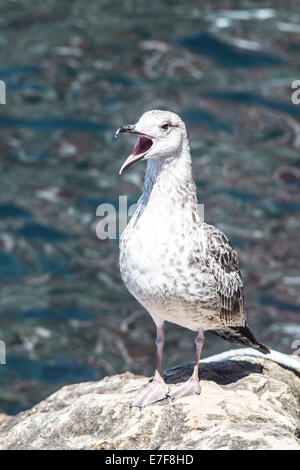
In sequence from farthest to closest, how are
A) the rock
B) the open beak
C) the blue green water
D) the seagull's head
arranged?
the blue green water → the seagull's head → the open beak → the rock

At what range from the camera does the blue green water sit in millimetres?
11656

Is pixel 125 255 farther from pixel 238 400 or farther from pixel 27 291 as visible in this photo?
pixel 27 291

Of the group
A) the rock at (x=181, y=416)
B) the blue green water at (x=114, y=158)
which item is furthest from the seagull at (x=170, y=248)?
the blue green water at (x=114, y=158)

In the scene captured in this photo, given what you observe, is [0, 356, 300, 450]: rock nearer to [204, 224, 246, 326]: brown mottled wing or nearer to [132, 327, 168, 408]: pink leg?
[132, 327, 168, 408]: pink leg

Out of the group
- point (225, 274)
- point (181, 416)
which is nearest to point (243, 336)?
point (225, 274)

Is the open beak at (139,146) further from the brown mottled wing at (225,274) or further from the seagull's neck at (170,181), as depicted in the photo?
the brown mottled wing at (225,274)

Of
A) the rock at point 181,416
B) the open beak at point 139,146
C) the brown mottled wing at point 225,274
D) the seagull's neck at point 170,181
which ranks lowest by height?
the rock at point 181,416

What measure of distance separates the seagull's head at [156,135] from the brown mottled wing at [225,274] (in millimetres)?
623

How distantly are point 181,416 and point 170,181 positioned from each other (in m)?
1.41

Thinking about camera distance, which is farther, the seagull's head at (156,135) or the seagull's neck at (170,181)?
the seagull's neck at (170,181)

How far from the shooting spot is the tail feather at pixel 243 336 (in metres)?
6.11

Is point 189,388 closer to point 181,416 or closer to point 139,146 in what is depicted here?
point 181,416

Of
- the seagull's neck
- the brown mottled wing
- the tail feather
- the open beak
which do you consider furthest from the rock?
the open beak

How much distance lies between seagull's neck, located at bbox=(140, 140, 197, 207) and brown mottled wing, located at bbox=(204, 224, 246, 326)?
0.31m
